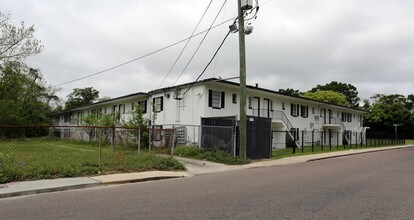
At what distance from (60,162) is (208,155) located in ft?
28.0

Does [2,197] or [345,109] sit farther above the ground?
[345,109]

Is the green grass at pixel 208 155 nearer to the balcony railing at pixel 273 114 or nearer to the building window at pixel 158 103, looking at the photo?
the building window at pixel 158 103

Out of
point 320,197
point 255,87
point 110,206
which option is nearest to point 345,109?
point 255,87

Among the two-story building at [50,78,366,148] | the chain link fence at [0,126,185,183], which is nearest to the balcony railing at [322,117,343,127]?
the two-story building at [50,78,366,148]

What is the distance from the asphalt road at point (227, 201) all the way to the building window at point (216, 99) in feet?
48.6

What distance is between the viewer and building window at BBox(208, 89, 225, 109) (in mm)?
25487

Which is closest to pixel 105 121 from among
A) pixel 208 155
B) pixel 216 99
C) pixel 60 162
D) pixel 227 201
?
pixel 216 99

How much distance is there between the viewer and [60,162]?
12.6 m

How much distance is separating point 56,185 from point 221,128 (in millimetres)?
11481

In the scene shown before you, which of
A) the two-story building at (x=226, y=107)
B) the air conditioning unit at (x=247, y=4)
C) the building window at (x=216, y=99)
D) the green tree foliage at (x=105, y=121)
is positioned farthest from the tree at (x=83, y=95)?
the air conditioning unit at (x=247, y=4)

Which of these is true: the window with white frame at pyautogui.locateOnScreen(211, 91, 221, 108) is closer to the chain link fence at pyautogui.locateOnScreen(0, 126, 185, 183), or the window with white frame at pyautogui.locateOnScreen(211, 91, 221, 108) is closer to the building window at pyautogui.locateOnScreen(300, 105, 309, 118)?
the chain link fence at pyautogui.locateOnScreen(0, 126, 185, 183)

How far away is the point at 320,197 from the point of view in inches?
323

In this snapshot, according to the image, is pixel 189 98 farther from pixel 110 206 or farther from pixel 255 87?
pixel 110 206

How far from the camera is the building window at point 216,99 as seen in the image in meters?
25.5
